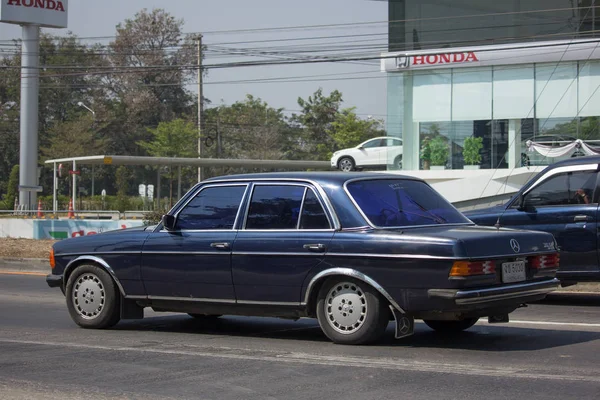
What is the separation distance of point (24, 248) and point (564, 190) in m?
15.1

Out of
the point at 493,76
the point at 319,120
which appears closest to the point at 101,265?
the point at 493,76

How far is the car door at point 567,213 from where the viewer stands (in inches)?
440

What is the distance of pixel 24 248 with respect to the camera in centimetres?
2234

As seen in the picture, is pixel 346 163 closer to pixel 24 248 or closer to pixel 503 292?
pixel 24 248

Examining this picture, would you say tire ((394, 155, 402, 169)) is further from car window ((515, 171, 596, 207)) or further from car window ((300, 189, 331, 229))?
car window ((300, 189, 331, 229))

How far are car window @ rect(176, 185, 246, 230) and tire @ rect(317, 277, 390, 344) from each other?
1308 mm

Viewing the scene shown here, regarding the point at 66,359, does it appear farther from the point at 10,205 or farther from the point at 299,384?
the point at 10,205

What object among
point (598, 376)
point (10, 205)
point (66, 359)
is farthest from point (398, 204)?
point (10, 205)

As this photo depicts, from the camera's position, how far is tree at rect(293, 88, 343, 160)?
7800 centimetres

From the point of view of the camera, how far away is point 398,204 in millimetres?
8047

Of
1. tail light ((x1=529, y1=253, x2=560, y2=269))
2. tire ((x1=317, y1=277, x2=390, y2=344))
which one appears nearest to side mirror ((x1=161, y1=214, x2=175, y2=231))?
tire ((x1=317, y1=277, x2=390, y2=344))

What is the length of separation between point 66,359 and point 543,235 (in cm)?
431

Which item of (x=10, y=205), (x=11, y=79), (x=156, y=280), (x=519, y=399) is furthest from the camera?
(x=11, y=79)

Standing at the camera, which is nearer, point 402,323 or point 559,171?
point 402,323
